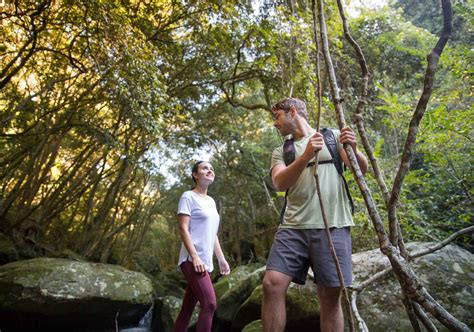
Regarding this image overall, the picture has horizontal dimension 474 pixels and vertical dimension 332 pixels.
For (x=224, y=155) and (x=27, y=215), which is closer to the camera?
(x=27, y=215)

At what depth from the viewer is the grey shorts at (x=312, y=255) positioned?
216cm

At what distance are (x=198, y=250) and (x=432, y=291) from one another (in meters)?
2.32

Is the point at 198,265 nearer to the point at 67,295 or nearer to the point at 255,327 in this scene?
the point at 255,327

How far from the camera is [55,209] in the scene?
10398mm

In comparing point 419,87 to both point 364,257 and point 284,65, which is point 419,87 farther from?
point 364,257

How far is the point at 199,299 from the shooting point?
298 cm

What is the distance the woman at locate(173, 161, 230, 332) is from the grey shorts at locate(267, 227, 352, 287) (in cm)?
96

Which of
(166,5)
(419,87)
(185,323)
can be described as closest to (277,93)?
(166,5)

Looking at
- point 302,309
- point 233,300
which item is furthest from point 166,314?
point 302,309

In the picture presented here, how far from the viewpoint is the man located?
214 centimetres

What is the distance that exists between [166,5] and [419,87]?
298 inches

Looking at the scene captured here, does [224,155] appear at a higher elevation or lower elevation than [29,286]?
higher

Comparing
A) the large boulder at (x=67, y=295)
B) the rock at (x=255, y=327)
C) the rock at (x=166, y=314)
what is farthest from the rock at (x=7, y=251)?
the rock at (x=255, y=327)

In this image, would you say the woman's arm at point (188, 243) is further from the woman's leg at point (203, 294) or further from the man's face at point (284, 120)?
the man's face at point (284, 120)
